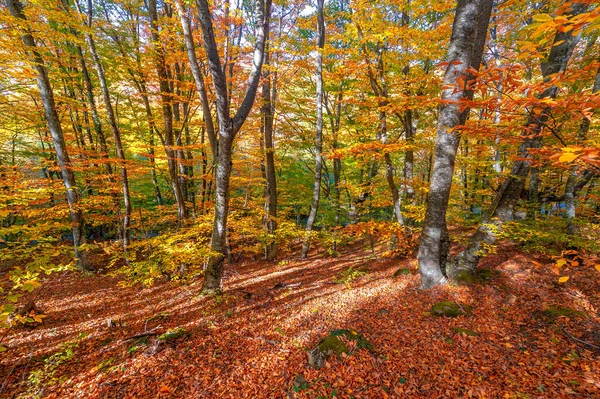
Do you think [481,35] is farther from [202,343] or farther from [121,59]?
[121,59]

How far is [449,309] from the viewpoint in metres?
5.02

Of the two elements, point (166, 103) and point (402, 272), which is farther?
point (166, 103)

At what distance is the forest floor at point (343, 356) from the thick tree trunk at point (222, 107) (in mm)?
1428

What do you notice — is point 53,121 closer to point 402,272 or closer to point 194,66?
point 194,66

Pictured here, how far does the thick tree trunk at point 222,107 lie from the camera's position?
520cm

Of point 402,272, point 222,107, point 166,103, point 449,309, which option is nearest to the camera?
point 449,309

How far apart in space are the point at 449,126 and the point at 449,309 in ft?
12.7

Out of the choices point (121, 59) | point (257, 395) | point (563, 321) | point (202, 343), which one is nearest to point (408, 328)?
point (563, 321)

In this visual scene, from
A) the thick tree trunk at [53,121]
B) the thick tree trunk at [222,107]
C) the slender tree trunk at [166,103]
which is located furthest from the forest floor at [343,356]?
the slender tree trunk at [166,103]

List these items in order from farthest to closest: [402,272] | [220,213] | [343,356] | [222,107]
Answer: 1. [402,272]
2. [220,213]
3. [222,107]
4. [343,356]

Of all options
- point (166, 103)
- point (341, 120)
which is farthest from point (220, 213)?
point (341, 120)

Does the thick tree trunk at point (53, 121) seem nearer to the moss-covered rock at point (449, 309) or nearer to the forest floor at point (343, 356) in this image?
the forest floor at point (343, 356)

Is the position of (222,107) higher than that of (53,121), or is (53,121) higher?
(53,121)

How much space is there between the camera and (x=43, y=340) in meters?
5.50
